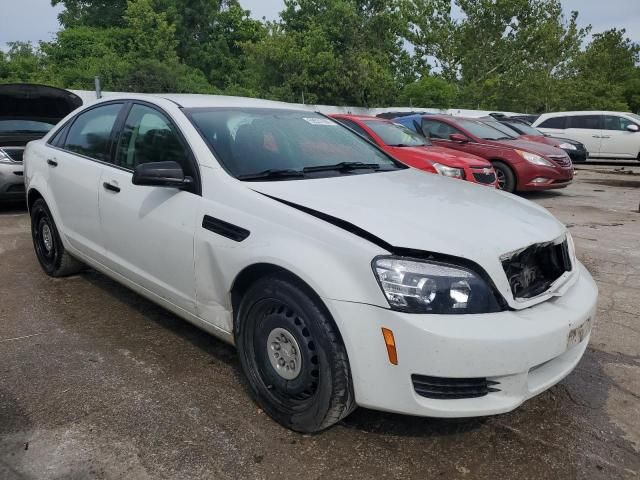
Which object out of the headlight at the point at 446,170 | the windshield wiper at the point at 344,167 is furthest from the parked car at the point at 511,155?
the windshield wiper at the point at 344,167

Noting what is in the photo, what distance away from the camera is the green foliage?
2720 centimetres

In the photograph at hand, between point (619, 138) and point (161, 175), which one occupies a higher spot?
point (161, 175)

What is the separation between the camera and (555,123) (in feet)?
54.5

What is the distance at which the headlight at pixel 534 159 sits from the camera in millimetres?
9438

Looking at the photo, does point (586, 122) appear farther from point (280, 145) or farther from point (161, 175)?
point (161, 175)

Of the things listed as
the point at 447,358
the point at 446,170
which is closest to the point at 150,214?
the point at 447,358

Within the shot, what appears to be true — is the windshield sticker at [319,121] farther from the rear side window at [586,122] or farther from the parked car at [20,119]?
the rear side window at [586,122]

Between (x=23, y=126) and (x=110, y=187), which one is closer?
(x=110, y=187)

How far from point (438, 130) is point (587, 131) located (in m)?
8.22

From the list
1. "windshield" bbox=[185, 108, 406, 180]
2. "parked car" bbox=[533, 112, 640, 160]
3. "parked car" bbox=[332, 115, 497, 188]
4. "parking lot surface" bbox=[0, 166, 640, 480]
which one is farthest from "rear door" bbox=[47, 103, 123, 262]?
"parked car" bbox=[533, 112, 640, 160]

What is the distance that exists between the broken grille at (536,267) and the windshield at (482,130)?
767cm

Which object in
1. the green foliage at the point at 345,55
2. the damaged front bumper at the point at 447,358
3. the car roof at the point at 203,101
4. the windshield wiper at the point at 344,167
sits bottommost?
the damaged front bumper at the point at 447,358

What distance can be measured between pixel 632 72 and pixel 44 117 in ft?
132

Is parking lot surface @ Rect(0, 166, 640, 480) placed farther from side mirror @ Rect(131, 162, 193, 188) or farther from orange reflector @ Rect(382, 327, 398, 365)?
side mirror @ Rect(131, 162, 193, 188)
